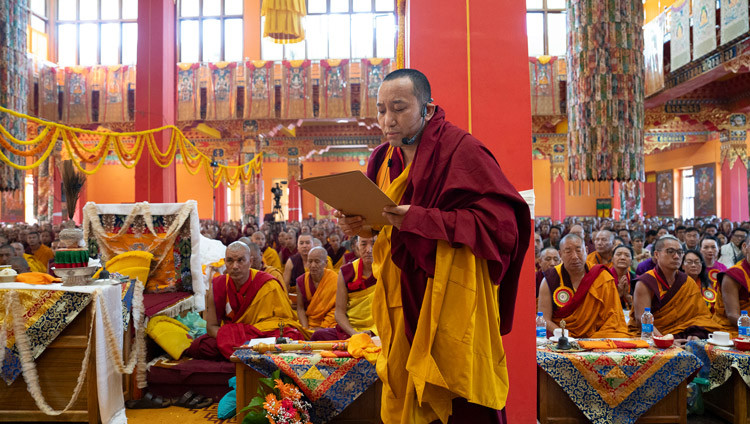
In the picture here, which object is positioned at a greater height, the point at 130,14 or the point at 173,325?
the point at 130,14

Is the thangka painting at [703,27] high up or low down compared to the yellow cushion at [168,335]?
up

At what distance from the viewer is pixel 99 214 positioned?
489 cm

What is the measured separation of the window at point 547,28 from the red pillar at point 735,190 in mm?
6183

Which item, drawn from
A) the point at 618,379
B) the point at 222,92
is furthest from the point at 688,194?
the point at 618,379

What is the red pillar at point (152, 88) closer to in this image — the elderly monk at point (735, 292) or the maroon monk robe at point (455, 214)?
the elderly monk at point (735, 292)

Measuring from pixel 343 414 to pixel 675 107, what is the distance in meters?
A: 13.8

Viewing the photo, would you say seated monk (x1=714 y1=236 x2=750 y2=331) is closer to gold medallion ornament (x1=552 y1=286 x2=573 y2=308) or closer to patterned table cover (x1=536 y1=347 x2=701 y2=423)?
gold medallion ornament (x1=552 y1=286 x2=573 y2=308)

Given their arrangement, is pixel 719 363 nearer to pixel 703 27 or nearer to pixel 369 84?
pixel 703 27

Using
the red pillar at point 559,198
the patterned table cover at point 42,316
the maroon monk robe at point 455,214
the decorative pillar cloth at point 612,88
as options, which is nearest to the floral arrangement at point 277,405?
the patterned table cover at point 42,316

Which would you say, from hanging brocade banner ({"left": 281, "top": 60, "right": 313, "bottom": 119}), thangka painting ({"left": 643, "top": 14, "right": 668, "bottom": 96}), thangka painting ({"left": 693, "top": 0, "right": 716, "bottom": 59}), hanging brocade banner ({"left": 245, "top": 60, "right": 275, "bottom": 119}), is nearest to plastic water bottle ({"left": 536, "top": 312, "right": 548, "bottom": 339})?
thangka painting ({"left": 693, "top": 0, "right": 716, "bottom": 59})

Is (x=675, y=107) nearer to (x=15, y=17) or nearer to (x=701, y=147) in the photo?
(x=701, y=147)

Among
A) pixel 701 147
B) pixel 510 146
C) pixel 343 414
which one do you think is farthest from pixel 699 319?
pixel 701 147

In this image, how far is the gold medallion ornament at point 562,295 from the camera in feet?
13.7

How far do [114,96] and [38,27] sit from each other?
6020 millimetres
